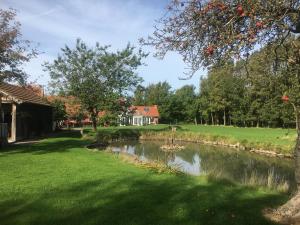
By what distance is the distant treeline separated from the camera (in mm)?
9211

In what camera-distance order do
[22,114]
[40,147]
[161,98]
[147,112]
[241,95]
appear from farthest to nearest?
[161,98], [147,112], [241,95], [22,114], [40,147]

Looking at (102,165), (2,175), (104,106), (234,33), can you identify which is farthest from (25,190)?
(104,106)

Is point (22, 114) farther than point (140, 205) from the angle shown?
Yes

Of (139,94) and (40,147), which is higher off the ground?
(139,94)

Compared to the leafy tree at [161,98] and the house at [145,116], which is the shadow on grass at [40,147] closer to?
the house at [145,116]

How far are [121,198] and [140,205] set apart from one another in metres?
0.92

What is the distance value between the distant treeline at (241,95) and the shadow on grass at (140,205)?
2.91 meters

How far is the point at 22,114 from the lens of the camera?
32.6 metres

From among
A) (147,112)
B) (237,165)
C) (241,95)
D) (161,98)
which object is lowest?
(237,165)

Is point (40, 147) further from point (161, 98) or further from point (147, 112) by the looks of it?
point (161, 98)

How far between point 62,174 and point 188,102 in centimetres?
9058

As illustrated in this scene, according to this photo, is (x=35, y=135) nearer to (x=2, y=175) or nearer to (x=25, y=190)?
(x=2, y=175)

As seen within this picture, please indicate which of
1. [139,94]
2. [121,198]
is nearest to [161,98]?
[139,94]

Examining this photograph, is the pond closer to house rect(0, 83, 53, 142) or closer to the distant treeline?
the distant treeline
